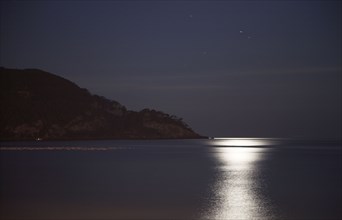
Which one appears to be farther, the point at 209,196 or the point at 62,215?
the point at 209,196

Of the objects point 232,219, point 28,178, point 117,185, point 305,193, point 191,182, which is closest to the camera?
point 232,219

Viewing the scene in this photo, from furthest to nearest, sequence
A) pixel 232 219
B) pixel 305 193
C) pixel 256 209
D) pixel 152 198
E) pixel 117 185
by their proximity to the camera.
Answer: pixel 117 185 < pixel 305 193 < pixel 152 198 < pixel 256 209 < pixel 232 219

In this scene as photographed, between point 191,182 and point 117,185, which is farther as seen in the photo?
point 191,182

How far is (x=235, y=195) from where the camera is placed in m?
35.4

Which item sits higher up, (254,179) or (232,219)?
(254,179)

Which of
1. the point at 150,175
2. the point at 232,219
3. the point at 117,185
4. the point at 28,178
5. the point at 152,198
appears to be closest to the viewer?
the point at 232,219

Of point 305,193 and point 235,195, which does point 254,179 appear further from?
point 235,195

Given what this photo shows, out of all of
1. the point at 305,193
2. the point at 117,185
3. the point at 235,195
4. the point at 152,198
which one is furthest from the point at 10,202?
the point at 305,193

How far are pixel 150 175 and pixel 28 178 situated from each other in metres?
14.2

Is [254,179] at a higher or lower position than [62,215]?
higher

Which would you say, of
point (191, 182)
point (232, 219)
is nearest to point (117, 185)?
point (191, 182)

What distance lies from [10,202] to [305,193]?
947 inches

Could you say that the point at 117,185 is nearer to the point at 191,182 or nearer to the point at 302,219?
the point at 191,182

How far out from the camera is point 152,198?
34.6 meters
